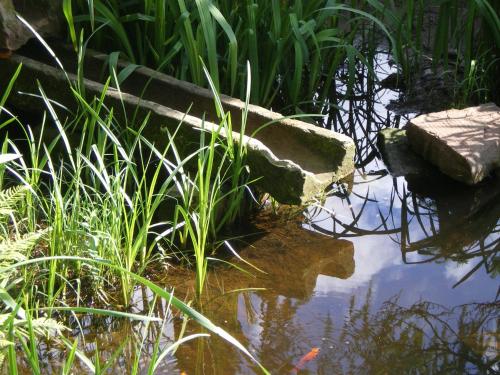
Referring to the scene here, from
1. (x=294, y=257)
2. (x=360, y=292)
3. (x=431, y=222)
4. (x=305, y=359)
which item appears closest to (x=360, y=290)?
(x=360, y=292)

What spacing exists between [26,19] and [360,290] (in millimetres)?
2276

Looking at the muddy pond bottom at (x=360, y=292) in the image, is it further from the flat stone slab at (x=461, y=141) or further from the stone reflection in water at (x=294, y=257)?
the flat stone slab at (x=461, y=141)

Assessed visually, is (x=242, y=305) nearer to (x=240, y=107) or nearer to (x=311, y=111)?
(x=240, y=107)

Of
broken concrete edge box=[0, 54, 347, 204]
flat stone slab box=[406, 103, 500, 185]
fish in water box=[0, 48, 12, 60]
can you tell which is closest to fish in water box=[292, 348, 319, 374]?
broken concrete edge box=[0, 54, 347, 204]

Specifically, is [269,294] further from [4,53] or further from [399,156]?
[4,53]

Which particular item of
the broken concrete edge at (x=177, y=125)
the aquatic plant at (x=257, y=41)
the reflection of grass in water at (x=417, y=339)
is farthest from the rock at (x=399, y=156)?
the reflection of grass in water at (x=417, y=339)

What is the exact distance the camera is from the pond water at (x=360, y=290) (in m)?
2.66

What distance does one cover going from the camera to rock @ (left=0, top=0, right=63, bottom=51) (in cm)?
397

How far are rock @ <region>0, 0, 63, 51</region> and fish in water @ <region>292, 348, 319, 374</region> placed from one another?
2.24 m

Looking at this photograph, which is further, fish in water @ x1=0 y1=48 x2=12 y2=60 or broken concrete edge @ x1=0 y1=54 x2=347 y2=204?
fish in water @ x1=0 y1=48 x2=12 y2=60

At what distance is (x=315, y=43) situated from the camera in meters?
4.33

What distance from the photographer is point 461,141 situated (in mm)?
3965

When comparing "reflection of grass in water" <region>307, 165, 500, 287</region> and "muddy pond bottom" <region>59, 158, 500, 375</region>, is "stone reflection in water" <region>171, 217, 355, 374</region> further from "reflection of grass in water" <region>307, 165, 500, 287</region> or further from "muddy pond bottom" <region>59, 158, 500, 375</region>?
"reflection of grass in water" <region>307, 165, 500, 287</region>

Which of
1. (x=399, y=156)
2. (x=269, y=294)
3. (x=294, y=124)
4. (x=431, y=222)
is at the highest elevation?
(x=294, y=124)
